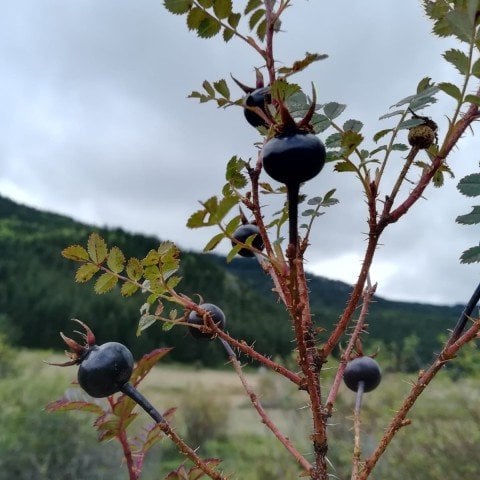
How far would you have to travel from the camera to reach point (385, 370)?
5688 millimetres

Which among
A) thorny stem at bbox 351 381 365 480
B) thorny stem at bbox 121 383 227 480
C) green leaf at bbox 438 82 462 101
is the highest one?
green leaf at bbox 438 82 462 101

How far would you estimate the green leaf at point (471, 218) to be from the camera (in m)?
0.63

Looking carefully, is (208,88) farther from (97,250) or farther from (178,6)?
(97,250)

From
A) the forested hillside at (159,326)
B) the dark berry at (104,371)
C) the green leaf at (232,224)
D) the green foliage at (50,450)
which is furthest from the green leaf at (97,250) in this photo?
the forested hillside at (159,326)

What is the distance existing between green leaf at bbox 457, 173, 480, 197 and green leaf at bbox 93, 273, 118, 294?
0.42 metres

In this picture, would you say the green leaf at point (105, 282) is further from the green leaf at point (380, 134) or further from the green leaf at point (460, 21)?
the green leaf at point (460, 21)

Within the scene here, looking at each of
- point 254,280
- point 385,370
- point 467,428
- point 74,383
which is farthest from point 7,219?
point 74,383

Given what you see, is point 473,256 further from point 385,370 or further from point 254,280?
point 254,280

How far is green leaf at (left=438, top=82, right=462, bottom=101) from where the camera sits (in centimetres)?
55

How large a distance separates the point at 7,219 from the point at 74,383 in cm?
Answer: 1682

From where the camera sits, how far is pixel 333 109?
0.62m

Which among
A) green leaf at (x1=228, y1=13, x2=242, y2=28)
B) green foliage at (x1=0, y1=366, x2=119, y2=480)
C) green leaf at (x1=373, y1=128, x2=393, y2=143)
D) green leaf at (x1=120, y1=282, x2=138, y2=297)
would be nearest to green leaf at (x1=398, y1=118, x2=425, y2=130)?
green leaf at (x1=373, y1=128, x2=393, y2=143)

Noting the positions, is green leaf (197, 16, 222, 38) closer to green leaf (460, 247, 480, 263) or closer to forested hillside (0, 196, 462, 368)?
green leaf (460, 247, 480, 263)

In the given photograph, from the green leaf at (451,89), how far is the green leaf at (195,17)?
0.29m
